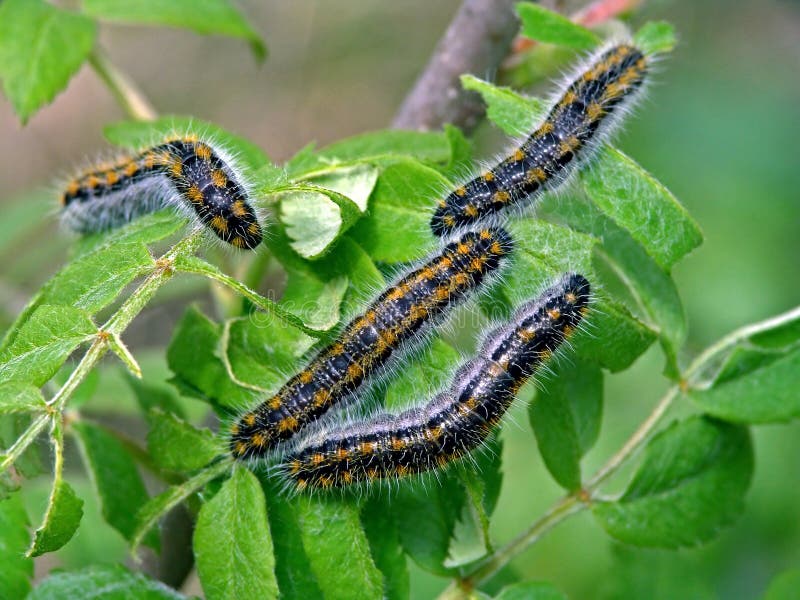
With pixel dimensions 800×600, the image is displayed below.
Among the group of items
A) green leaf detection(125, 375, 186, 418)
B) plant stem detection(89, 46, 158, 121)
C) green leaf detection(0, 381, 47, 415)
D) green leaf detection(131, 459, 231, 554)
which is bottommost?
green leaf detection(131, 459, 231, 554)

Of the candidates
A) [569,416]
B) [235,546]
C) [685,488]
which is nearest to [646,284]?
[569,416]

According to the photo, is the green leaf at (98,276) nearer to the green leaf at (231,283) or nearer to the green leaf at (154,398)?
the green leaf at (231,283)

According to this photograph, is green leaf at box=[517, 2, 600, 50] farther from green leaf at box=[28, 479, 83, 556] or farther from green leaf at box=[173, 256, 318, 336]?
green leaf at box=[28, 479, 83, 556]

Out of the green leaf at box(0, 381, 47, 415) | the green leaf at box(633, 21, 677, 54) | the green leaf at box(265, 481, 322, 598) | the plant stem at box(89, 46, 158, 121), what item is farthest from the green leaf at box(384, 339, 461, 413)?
the plant stem at box(89, 46, 158, 121)

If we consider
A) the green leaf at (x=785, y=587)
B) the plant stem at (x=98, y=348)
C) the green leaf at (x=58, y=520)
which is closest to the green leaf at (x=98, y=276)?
the plant stem at (x=98, y=348)

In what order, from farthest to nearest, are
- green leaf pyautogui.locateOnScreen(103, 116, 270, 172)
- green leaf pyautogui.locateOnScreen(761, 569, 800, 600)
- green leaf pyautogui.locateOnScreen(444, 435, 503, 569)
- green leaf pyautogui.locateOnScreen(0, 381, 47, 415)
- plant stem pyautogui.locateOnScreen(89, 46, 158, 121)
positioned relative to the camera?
plant stem pyautogui.locateOnScreen(89, 46, 158, 121)
green leaf pyautogui.locateOnScreen(761, 569, 800, 600)
green leaf pyautogui.locateOnScreen(103, 116, 270, 172)
green leaf pyautogui.locateOnScreen(444, 435, 503, 569)
green leaf pyautogui.locateOnScreen(0, 381, 47, 415)

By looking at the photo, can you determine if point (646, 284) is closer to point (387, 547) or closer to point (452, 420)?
point (452, 420)
